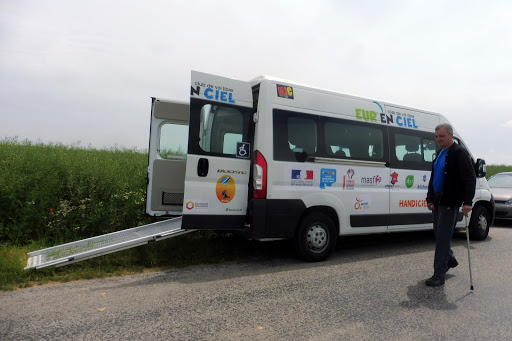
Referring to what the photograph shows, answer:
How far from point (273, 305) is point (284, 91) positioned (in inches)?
116

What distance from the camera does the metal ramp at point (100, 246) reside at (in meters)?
4.71

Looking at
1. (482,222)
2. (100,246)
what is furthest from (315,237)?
(482,222)

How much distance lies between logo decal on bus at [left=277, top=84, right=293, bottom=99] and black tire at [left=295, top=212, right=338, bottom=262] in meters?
1.80

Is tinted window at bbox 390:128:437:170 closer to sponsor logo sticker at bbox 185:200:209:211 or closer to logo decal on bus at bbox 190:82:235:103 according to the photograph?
logo decal on bus at bbox 190:82:235:103

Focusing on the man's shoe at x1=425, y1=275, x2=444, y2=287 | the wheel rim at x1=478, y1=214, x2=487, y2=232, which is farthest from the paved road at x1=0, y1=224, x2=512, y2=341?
the wheel rim at x1=478, y1=214, x2=487, y2=232

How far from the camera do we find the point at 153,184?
5.79 meters

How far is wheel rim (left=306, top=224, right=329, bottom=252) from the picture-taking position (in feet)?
18.2

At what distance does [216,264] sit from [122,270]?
1.33 m

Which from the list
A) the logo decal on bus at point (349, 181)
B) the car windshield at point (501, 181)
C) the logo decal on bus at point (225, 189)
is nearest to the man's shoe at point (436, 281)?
the logo decal on bus at point (349, 181)

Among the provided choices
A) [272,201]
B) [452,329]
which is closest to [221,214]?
[272,201]

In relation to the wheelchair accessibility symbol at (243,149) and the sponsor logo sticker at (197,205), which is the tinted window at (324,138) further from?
the sponsor logo sticker at (197,205)

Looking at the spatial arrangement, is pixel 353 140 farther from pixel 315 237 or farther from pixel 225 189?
pixel 225 189

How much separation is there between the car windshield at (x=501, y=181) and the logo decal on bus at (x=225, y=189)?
31.5ft

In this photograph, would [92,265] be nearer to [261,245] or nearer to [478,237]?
[261,245]
